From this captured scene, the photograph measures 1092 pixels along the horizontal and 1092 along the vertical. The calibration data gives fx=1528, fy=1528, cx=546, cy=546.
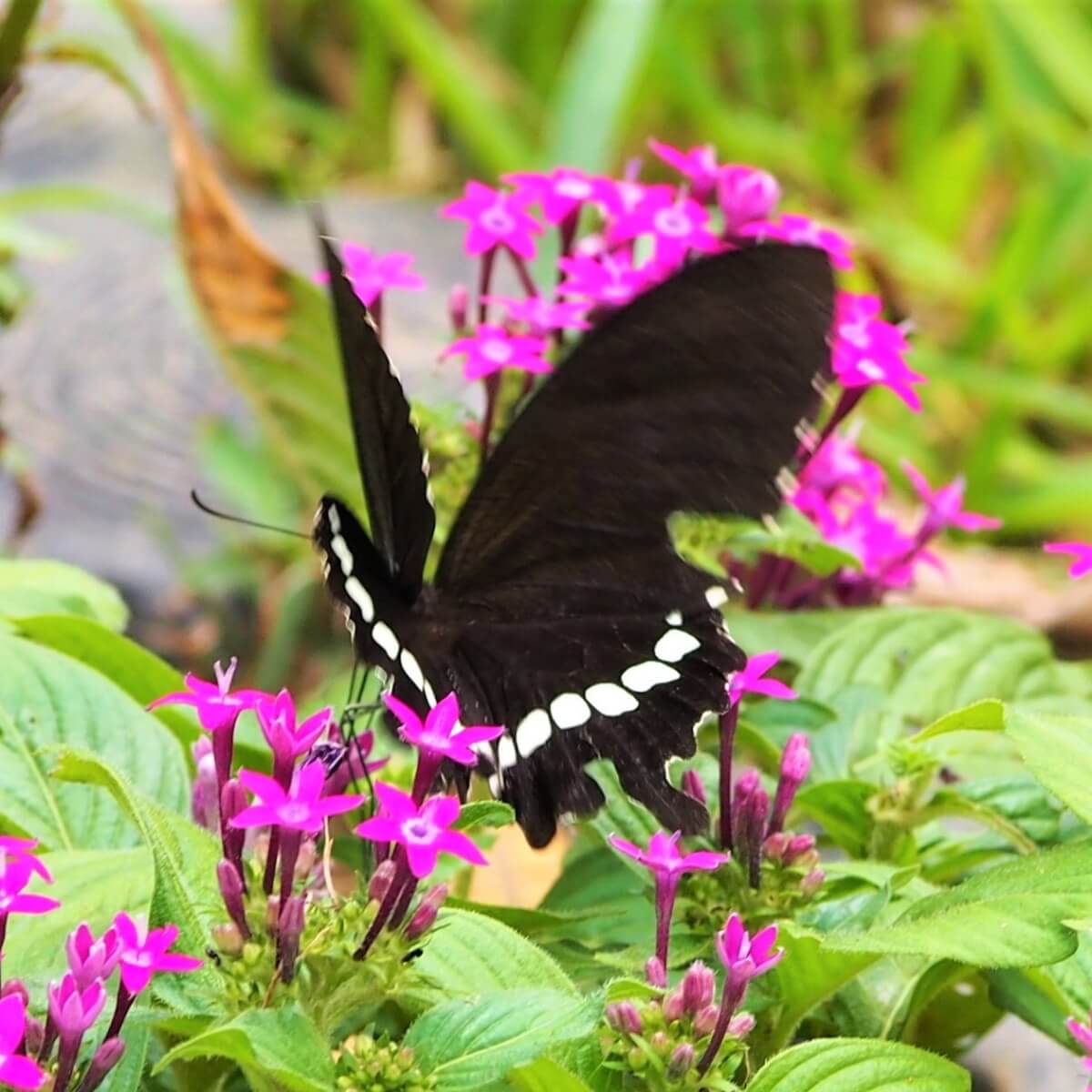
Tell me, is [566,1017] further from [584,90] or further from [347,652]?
[584,90]

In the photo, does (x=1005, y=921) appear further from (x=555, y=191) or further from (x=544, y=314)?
(x=555, y=191)

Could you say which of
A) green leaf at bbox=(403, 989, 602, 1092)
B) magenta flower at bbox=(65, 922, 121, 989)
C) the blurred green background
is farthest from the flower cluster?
the blurred green background

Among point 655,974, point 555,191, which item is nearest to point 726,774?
point 655,974

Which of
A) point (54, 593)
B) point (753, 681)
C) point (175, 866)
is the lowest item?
point (54, 593)

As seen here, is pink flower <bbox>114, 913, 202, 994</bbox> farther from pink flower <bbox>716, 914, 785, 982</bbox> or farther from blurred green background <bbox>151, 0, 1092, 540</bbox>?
blurred green background <bbox>151, 0, 1092, 540</bbox>

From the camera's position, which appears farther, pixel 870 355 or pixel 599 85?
pixel 599 85

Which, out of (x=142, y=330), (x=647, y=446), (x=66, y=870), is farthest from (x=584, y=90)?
(x=66, y=870)
